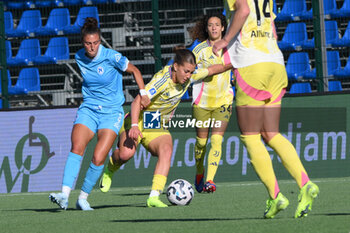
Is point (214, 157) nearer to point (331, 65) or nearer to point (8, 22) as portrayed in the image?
point (331, 65)

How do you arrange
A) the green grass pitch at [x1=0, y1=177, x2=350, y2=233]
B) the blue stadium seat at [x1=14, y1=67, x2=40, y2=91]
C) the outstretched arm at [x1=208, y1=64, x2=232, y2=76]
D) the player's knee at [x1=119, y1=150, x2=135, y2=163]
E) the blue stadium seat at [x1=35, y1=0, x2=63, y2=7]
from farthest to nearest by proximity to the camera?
the blue stadium seat at [x1=35, y1=0, x2=63, y2=7] < the blue stadium seat at [x1=14, y1=67, x2=40, y2=91] < the outstretched arm at [x1=208, y1=64, x2=232, y2=76] < the player's knee at [x1=119, y1=150, x2=135, y2=163] < the green grass pitch at [x1=0, y1=177, x2=350, y2=233]

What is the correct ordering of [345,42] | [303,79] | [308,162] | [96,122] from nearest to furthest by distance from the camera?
1. [96,122]
2. [308,162]
3. [303,79]
4. [345,42]

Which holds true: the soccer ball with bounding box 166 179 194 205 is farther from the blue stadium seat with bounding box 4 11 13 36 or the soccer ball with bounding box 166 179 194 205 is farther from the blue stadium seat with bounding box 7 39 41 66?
the blue stadium seat with bounding box 4 11 13 36

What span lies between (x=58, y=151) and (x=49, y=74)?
287 cm

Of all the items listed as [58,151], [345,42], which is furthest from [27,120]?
[345,42]

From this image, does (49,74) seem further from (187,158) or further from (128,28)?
(187,158)

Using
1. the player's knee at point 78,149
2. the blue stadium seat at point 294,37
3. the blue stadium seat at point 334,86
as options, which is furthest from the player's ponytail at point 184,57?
the blue stadium seat at point 294,37

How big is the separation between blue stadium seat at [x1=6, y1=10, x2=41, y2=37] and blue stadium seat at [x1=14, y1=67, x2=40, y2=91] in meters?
1.30

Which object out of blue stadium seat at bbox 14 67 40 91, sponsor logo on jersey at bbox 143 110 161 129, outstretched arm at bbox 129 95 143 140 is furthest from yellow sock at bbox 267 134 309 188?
blue stadium seat at bbox 14 67 40 91

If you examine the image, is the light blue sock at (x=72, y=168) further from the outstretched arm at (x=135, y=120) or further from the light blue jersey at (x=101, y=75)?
the outstretched arm at (x=135, y=120)

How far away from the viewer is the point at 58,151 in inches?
434

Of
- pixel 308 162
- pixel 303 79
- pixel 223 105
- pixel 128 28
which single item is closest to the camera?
pixel 223 105

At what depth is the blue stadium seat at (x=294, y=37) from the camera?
12.2m

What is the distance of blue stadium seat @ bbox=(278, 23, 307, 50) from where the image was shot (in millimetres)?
12219
